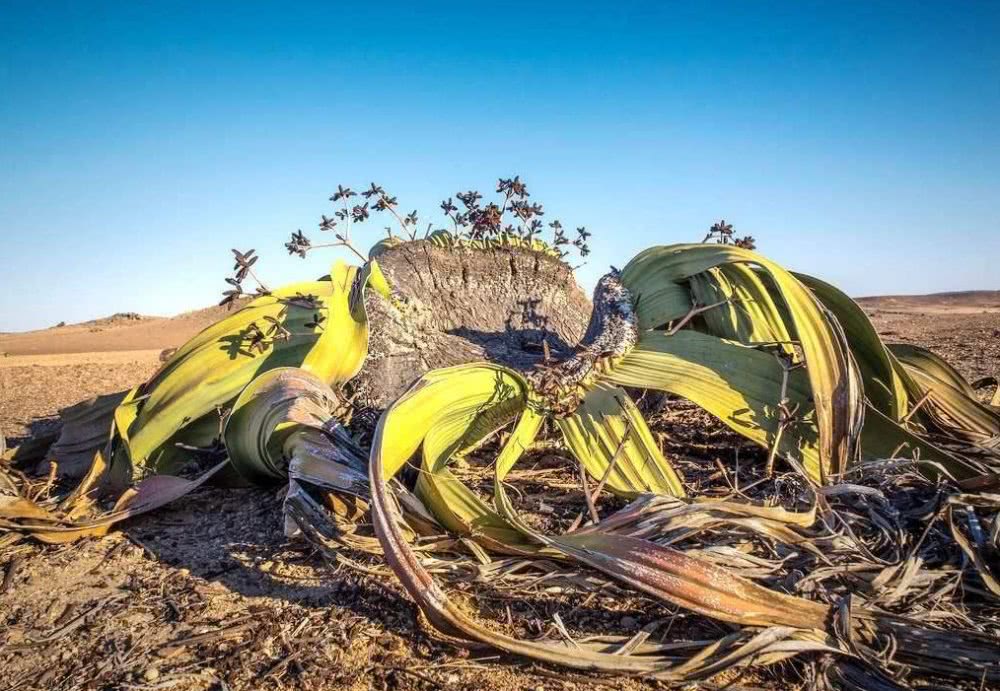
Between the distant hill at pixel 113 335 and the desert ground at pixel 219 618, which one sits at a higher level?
the distant hill at pixel 113 335

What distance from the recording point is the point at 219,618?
4.34 ft

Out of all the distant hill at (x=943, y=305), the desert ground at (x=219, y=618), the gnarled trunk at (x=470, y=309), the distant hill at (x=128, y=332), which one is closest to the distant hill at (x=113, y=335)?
the distant hill at (x=128, y=332)

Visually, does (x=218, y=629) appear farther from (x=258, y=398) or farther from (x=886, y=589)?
(x=886, y=589)

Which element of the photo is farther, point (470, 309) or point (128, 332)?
point (128, 332)

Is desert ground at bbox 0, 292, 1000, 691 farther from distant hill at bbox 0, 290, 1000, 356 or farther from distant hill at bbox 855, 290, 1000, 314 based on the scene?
distant hill at bbox 855, 290, 1000, 314

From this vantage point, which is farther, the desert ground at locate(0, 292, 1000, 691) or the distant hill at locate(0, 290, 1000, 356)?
the distant hill at locate(0, 290, 1000, 356)

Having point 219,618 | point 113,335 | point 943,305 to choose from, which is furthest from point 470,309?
point 943,305

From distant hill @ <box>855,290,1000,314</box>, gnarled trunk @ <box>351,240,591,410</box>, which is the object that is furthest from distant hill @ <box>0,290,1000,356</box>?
gnarled trunk @ <box>351,240,591,410</box>

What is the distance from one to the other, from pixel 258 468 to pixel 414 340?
66cm

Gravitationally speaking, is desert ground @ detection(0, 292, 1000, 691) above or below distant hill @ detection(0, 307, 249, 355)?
below

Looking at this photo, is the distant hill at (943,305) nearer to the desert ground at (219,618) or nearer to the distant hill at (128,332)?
the distant hill at (128,332)

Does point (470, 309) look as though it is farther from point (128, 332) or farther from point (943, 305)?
point (943, 305)

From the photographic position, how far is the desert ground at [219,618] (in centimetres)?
114

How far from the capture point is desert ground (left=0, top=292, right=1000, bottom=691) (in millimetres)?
1143
